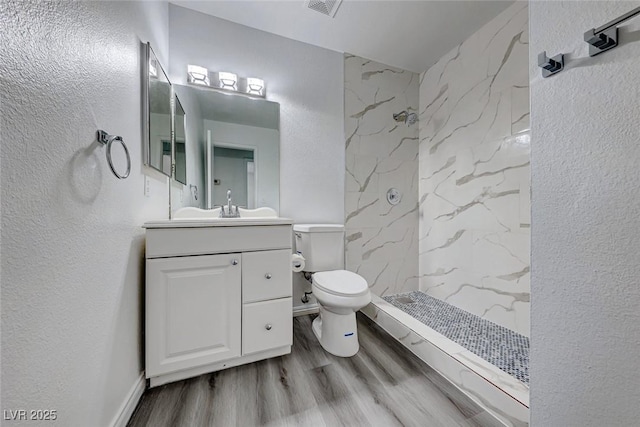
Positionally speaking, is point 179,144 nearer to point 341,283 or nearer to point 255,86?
point 255,86

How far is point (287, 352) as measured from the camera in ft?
4.74

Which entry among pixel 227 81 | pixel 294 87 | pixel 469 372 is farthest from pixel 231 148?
pixel 469 372

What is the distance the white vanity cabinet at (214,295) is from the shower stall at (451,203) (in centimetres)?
91

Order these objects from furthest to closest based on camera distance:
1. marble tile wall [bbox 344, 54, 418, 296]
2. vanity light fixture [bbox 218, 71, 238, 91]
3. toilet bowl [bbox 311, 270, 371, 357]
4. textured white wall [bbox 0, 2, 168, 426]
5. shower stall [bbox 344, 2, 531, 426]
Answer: marble tile wall [bbox 344, 54, 418, 296]
vanity light fixture [bbox 218, 71, 238, 91]
shower stall [bbox 344, 2, 531, 426]
toilet bowl [bbox 311, 270, 371, 357]
textured white wall [bbox 0, 2, 168, 426]

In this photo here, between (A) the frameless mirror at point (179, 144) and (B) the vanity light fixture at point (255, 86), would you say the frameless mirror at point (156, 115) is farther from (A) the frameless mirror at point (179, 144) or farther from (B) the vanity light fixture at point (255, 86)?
(B) the vanity light fixture at point (255, 86)

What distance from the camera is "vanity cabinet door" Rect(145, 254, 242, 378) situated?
3.71ft

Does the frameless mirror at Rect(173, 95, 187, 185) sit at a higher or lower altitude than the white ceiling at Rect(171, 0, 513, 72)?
lower

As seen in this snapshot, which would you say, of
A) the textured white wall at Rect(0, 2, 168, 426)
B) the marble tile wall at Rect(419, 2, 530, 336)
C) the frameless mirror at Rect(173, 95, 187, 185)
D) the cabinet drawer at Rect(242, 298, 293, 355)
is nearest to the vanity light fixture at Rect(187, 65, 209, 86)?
the frameless mirror at Rect(173, 95, 187, 185)

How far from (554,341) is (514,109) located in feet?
5.44

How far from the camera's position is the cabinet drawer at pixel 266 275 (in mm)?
1314

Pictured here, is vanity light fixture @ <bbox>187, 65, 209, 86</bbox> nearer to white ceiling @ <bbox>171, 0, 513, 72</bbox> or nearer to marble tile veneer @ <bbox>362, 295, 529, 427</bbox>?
white ceiling @ <bbox>171, 0, 513, 72</bbox>

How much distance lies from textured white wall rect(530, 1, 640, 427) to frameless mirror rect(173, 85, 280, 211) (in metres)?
1.61

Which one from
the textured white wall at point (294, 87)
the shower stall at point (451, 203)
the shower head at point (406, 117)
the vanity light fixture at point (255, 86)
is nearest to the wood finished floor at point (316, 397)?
the shower stall at point (451, 203)

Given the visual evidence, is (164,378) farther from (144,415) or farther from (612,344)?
(612,344)
